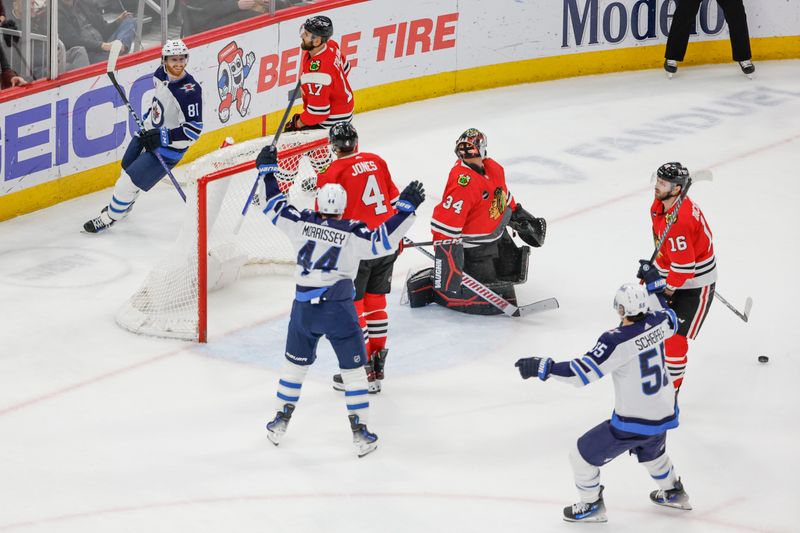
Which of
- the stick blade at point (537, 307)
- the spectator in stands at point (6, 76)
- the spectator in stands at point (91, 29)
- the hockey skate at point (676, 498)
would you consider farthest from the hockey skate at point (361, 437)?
the spectator in stands at point (91, 29)

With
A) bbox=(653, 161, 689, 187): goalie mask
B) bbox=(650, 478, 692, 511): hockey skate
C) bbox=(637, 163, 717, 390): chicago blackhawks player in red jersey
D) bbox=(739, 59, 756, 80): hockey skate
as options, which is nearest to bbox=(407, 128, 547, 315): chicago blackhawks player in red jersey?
bbox=(637, 163, 717, 390): chicago blackhawks player in red jersey

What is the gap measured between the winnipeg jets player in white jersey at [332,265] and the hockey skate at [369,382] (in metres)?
0.60

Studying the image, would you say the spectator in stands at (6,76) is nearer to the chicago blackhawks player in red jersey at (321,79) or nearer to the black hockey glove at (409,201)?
the chicago blackhawks player in red jersey at (321,79)

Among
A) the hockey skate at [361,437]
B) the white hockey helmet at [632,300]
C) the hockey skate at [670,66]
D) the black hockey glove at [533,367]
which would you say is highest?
the white hockey helmet at [632,300]

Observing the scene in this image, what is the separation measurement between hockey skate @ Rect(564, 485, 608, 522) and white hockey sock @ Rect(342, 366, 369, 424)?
3.15 feet

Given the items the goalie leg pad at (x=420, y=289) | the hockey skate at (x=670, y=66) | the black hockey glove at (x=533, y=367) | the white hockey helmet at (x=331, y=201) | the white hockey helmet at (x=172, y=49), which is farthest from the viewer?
the hockey skate at (x=670, y=66)

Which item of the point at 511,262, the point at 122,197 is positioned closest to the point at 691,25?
the point at 511,262

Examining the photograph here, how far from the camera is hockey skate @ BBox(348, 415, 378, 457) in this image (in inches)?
207

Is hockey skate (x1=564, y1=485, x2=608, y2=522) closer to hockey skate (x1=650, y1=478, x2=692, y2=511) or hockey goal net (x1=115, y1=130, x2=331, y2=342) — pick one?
hockey skate (x1=650, y1=478, x2=692, y2=511)

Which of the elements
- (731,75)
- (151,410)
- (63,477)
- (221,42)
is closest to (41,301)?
(151,410)

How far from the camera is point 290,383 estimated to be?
5.26 m

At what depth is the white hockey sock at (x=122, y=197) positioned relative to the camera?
7699 millimetres

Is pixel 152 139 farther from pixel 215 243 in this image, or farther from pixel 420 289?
pixel 420 289

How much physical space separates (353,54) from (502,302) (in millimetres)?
3829
